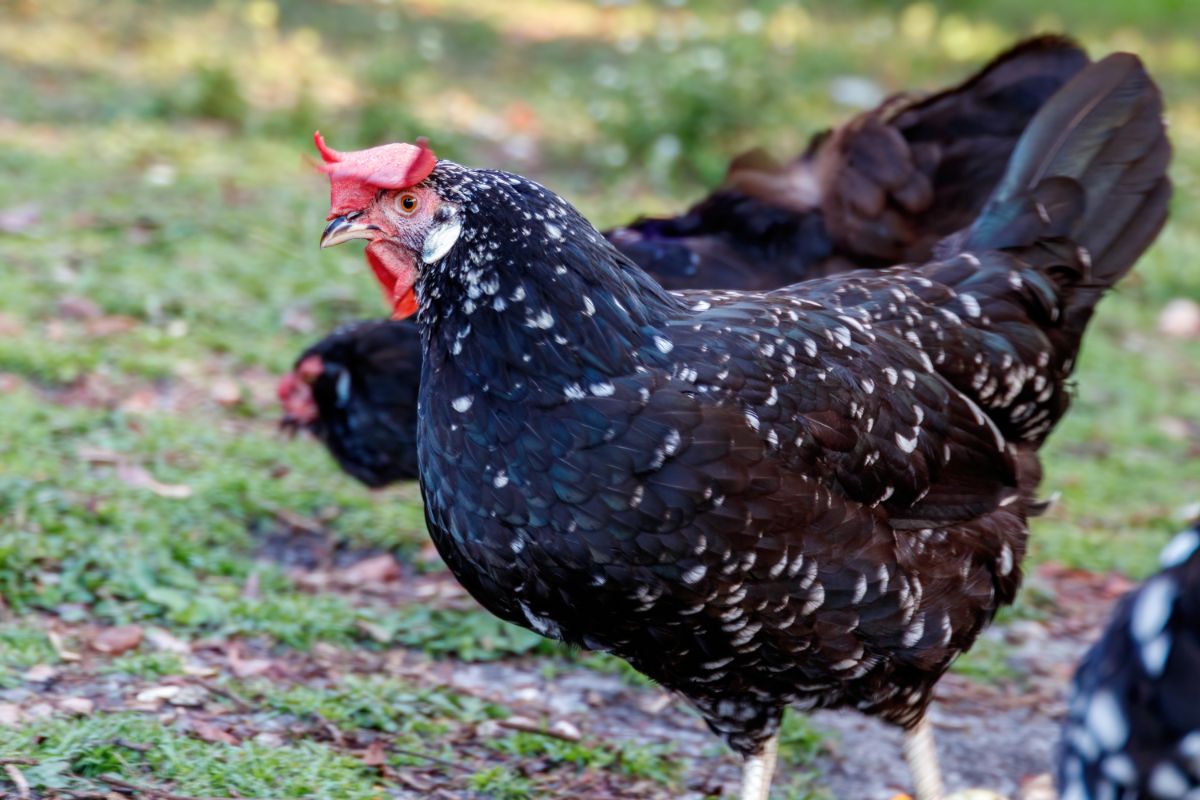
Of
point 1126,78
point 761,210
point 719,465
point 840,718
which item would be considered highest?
point 1126,78

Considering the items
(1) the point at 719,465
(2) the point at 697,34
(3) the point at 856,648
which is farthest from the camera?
(2) the point at 697,34

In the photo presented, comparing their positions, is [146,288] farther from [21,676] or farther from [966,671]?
[966,671]

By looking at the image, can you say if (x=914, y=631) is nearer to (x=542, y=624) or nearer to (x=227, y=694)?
(x=542, y=624)

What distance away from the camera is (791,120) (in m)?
9.27

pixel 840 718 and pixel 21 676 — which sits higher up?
pixel 21 676

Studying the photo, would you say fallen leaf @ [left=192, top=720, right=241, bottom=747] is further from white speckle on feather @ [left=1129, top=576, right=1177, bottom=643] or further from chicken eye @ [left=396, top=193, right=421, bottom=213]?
white speckle on feather @ [left=1129, top=576, right=1177, bottom=643]

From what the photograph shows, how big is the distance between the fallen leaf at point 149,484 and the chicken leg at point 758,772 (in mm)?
2481

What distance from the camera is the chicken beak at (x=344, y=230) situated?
3.27m

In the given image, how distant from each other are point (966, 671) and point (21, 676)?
123 inches

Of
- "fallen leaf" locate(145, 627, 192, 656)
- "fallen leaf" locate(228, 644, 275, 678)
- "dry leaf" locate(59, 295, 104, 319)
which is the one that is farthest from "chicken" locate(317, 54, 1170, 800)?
"dry leaf" locate(59, 295, 104, 319)

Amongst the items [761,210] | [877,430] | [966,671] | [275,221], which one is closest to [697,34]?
[275,221]

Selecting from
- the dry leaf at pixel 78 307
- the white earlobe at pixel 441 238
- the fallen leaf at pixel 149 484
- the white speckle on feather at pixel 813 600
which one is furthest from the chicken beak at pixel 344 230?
the dry leaf at pixel 78 307

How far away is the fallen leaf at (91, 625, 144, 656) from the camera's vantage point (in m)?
4.04

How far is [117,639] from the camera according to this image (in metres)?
4.09
